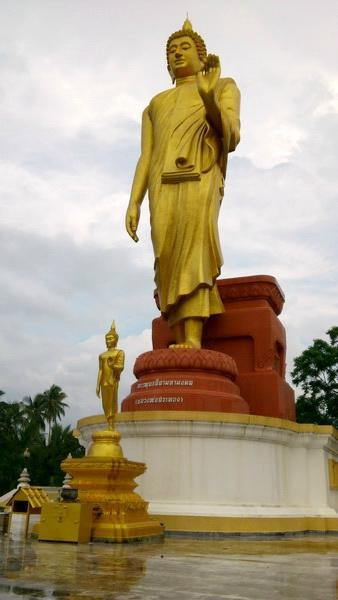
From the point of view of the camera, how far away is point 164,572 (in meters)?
4.80

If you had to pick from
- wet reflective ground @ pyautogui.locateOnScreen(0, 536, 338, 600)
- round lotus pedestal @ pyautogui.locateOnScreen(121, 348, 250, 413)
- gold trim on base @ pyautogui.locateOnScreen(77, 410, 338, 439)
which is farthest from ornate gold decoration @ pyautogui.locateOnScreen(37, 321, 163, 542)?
round lotus pedestal @ pyautogui.locateOnScreen(121, 348, 250, 413)

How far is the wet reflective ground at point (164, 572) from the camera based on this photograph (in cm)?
390

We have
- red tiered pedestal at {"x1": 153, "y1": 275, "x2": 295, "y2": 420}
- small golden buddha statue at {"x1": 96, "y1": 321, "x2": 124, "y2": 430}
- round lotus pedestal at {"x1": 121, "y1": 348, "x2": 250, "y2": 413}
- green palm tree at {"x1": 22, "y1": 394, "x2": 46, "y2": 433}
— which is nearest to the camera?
small golden buddha statue at {"x1": 96, "y1": 321, "x2": 124, "y2": 430}

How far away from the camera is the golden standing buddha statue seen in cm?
1191

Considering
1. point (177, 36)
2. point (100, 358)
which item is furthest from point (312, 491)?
point (177, 36)

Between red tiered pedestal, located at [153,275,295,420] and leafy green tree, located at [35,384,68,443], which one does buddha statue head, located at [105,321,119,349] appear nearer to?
red tiered pedestal, located at [153,275,295,420]

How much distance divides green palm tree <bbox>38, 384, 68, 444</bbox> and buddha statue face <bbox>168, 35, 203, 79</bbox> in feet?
98.5

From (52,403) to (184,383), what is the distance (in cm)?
3167

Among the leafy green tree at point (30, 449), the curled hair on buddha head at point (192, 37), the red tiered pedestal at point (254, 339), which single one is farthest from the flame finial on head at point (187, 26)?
the leafy green tree at point (30, 449)

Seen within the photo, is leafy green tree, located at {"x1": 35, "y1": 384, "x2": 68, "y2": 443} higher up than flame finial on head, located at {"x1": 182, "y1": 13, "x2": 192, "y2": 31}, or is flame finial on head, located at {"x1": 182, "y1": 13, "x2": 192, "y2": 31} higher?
flame finial on head, located at {"x1": 182, "y1": 13, "x2": 192, "y2": 31}

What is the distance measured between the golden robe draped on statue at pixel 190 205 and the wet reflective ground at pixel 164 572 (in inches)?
219

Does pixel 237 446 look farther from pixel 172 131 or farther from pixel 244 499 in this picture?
pixel 172 131

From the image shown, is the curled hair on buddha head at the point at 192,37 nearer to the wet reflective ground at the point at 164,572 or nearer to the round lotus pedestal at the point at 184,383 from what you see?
the round lotus pedestal at the point at 184,383

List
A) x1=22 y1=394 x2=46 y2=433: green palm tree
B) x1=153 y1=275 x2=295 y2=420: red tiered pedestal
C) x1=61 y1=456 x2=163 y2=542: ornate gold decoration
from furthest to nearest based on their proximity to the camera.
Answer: x1=22 y1=394 x2=46 y2=433: green palm tree < x1=153 y1=275 x2=295 y2=420: red tiered pedestal < x1=61 y1=456 x2=163 y2=542: ornate gold decoration
